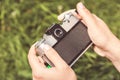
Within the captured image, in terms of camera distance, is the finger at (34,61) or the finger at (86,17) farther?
the finger at (86,17)

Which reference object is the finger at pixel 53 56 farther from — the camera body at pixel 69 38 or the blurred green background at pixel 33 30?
the blurred green background at pixel 33 30

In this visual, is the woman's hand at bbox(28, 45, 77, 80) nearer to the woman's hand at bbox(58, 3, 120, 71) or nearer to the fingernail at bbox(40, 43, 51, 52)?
the fingernail at bbox(40, 43, 51, 52)

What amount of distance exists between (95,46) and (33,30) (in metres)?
0.98

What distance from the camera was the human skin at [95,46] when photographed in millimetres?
1336

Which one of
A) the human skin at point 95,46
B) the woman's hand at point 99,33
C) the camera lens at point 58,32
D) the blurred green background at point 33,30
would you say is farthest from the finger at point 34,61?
the blurred green background at point 33,30

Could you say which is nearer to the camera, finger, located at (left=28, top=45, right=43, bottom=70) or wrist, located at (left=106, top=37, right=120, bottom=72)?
finger, located at (left=28, top=45, right=43, bottom=70)

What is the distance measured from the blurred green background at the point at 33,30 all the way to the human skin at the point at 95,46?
2.49 ft

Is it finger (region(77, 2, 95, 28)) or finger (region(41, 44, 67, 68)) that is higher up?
finger (region(77, 2, 95, 28))

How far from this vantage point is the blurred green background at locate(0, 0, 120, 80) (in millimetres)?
2328

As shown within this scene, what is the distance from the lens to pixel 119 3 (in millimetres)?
2533

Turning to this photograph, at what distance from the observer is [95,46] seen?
61.6 inches

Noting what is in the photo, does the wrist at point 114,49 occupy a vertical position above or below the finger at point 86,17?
below

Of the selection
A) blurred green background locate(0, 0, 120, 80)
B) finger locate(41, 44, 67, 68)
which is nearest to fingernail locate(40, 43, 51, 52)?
finger locate(41, 44, 67, 68)

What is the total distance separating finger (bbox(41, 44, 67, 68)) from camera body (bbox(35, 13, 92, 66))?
0.18 ft
